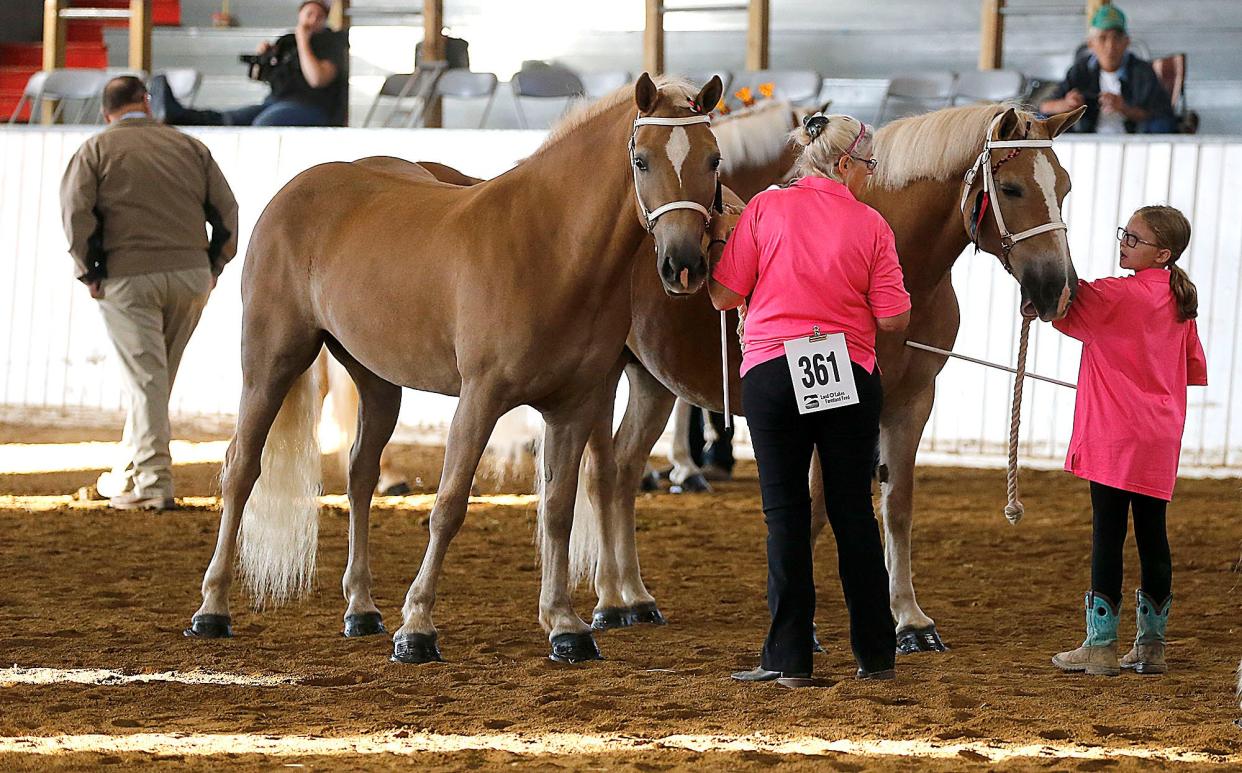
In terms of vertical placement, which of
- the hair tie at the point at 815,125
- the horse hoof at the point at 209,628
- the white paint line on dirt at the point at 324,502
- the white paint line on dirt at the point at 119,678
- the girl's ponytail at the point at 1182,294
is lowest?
the white paint line on dirt at the point at 324,502

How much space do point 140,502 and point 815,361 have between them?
181 inches

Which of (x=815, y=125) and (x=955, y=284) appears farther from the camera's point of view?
Result: (x=955, y=284)

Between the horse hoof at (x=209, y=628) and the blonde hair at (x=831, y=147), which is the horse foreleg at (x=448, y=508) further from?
the blonde hair at (x=831, y=147)

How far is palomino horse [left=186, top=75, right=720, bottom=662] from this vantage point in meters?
3.94

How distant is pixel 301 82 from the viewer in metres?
11.3

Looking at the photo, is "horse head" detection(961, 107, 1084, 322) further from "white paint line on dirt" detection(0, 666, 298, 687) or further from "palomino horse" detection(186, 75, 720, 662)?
"white paint line on dirt" detection(0, 666, 298, 687)


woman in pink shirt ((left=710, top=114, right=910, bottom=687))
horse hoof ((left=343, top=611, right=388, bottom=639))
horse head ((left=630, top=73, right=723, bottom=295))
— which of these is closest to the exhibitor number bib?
woman in pink shirt ((left=710, top=114, right=910, bottom=687))

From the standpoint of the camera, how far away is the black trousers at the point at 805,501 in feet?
12.0

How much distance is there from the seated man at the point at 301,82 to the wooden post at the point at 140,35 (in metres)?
0.99

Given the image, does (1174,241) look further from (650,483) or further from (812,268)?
(650,483)

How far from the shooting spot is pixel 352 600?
462 centimetres

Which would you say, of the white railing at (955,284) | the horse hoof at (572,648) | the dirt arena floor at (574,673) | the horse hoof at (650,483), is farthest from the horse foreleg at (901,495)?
the white railing at (955,284)

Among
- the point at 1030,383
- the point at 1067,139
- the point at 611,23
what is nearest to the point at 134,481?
the point at 1030,383

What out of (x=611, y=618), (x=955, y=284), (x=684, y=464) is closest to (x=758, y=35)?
(x=955, y=284)
